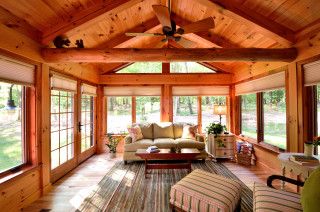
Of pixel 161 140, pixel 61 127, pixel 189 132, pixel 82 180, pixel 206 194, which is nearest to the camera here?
pixel 206 194

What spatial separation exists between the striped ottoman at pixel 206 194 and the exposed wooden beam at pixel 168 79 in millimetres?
3969

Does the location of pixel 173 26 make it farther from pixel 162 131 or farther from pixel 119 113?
pixel 119 113

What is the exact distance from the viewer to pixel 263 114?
4719 mm

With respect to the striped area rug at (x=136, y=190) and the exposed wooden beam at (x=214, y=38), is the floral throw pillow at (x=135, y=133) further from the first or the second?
the exposed wooden beam at (x=214, y=38)

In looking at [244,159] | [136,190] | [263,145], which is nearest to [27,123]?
[136,190]

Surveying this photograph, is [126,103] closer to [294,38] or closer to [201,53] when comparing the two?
[201,53]

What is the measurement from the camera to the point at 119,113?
6.32 meters

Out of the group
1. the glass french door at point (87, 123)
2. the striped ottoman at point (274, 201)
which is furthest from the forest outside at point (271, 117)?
the glass french door at point (87, 123)

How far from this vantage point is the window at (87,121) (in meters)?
5.19

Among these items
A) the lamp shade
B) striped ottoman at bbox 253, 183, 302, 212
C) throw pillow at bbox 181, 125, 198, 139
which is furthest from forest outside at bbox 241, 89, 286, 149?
striped ottoman at bbox 253, 183, 302, 212

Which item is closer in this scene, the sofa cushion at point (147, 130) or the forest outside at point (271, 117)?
the forest outside at point (271, 117)

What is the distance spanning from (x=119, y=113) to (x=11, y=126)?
3636 millimetres

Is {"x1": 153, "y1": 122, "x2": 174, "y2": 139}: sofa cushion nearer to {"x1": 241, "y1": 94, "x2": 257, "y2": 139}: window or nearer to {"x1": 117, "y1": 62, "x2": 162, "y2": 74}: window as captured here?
{"x1": 117, "y1": 62, "x2": 162, "y2": 74}: window

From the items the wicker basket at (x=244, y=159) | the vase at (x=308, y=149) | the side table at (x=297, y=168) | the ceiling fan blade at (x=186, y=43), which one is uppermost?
the ceiling fan blade at (x=186, y=43)
